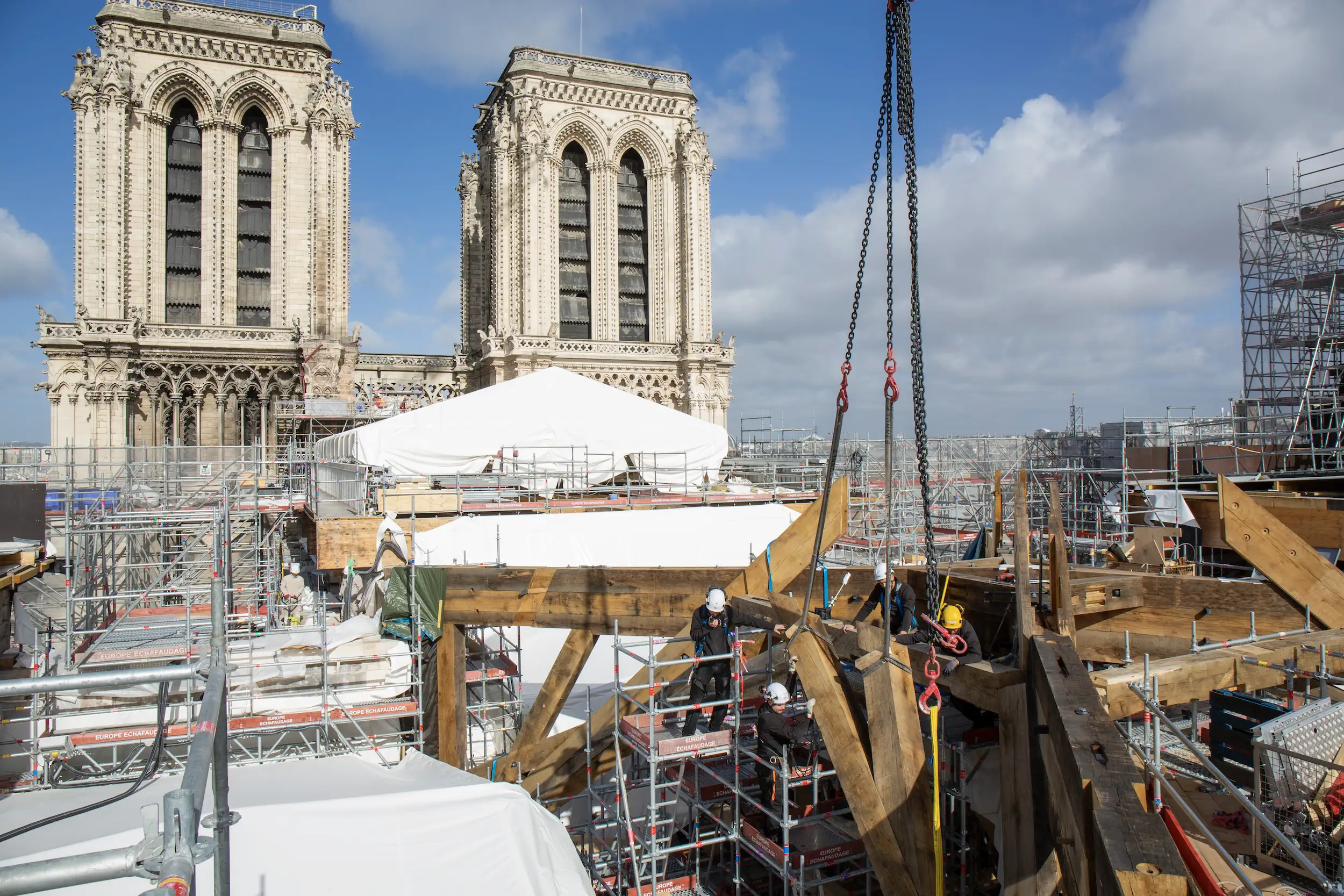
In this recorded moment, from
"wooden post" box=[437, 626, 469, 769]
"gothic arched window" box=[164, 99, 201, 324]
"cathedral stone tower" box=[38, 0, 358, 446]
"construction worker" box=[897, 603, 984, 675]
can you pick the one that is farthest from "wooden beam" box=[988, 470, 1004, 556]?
"gothic arched window" box=[164, 99, 201, 324]

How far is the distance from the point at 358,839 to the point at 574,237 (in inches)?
1481

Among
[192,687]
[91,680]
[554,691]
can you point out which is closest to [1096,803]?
[91,680]

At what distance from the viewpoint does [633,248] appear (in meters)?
41.8

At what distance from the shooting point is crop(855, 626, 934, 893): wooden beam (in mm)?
5285

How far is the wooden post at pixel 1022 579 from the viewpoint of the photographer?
5121 mm

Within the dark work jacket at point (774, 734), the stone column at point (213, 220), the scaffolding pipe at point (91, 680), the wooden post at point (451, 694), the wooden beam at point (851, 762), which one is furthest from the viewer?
the stone column at point (213, 220)

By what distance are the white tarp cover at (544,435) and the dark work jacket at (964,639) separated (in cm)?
1160

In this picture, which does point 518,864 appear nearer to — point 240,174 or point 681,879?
point 681,879

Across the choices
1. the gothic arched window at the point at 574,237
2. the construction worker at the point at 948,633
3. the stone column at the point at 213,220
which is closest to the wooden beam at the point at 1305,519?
the construction worker at the point at 948,633

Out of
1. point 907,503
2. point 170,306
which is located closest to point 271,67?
point 170,306

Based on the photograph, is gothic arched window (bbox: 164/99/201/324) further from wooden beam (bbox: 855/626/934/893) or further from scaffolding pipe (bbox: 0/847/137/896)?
scaffolding pipe (bbox: 0/847/137/896)

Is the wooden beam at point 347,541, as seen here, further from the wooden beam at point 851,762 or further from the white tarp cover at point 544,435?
the wooden beam at point 851,762

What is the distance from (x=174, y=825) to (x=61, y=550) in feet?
83.7

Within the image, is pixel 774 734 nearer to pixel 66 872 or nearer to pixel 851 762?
pixel 851 762
